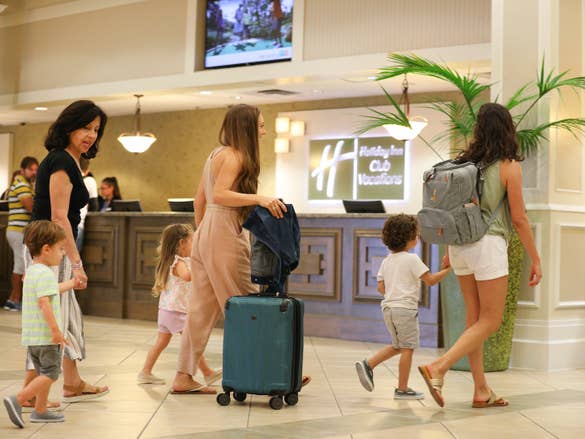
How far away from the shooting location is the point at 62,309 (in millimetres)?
3889

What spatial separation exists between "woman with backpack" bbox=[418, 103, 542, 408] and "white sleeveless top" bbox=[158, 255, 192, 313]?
1380 mm

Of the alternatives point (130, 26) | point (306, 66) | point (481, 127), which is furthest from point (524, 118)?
point (130, 26)

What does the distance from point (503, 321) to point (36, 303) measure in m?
3.03

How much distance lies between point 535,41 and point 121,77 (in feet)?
21.6

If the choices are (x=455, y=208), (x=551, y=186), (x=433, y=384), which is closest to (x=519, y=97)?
(x=551, y=186)

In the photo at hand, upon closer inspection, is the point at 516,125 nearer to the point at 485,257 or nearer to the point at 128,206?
the point at 485,257

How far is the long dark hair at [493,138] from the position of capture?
4.12 meters

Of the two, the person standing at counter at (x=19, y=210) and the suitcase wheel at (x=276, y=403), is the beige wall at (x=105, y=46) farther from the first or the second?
the suitcase wheel at (x=276, y=403)

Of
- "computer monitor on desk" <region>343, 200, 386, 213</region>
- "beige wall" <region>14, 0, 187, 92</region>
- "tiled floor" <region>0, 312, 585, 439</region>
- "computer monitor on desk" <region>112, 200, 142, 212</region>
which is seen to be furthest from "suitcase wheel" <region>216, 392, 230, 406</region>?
"beige wall" <region>14, 0, 187, 92</region>

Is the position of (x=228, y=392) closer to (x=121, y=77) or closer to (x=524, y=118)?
(x=524, y=118)

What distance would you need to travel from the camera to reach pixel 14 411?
335 centimetres

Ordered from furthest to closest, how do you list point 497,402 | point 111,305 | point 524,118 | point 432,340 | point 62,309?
point 111,305
point 432,340
point 524,118
point 497,402
point 62,309

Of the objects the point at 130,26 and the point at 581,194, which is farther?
the point at 130,26

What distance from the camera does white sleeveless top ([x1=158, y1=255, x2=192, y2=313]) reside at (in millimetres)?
4766
